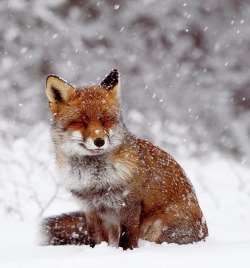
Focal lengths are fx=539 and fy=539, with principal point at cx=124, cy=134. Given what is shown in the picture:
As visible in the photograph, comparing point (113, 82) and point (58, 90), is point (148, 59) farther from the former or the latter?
point (58, 90)

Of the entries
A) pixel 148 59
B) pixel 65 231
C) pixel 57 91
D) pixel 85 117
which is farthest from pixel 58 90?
pixel 148 59

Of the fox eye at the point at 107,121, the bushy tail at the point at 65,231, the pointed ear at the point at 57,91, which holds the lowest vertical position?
the bushy tail at the point at 65,231

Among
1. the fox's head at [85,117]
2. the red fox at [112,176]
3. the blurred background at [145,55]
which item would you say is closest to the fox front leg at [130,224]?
the red fox at [112,176]

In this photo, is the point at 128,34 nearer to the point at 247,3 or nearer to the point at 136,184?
the point at 247,3

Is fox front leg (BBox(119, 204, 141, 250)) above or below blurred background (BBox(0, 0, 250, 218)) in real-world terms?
below

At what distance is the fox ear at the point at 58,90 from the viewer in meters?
4.50

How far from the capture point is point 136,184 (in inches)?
176

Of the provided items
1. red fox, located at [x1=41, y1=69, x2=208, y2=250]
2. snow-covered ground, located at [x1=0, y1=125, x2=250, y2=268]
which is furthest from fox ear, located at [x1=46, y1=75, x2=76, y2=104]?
snow-covered ground, located at [x1=0, y1=125, x2=250, y2=268]

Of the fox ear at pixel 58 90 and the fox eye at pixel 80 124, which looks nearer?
the fox eye at pixel 80 124

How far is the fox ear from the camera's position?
4500 millimetres

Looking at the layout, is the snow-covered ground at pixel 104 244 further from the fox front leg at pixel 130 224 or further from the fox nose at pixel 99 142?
the fox nose at pixel 99 142

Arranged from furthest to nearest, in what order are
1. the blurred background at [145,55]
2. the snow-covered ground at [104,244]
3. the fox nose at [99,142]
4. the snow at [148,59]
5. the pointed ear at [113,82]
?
the blurred background at [145,55] → the snow at [148,59] → the pointed ear at [113,82] → the fox nose at [99,142] → the snow-covered ground at [104,244]

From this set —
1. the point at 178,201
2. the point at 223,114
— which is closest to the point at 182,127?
the point at 223,114

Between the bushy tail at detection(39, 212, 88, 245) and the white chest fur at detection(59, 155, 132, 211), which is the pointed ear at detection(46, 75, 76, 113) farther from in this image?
the bushy tail at detection(39, 212, 88, 245)
